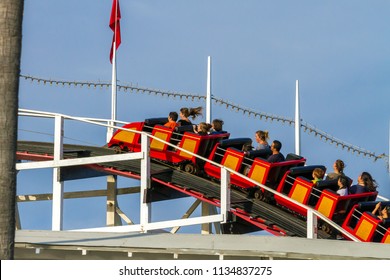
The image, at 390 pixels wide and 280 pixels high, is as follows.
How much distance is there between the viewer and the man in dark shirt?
27.9 metres

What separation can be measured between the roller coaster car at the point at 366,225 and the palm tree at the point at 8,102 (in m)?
12.4

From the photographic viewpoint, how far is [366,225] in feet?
85.8

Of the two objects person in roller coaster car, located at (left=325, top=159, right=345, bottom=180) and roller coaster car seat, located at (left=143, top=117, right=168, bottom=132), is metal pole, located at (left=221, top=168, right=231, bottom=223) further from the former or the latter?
roller coaster car seat, located at (left=143, top=117, right=168, bottom=132)

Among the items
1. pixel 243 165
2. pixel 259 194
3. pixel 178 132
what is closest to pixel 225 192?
pixel 259 194

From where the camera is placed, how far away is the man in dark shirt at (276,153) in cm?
2786

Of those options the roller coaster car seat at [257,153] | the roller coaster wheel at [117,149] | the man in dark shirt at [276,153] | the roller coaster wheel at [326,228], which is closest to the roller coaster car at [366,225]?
the roller coaster wheel at [326,228]

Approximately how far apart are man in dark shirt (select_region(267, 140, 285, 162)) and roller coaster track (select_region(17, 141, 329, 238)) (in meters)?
0.98

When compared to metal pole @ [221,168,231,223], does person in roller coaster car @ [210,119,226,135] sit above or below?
above

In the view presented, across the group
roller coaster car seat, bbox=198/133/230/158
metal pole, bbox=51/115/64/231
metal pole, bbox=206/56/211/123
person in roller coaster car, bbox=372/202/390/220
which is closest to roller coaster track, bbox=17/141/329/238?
roller coaster car seat, bbox=198/133/230/158

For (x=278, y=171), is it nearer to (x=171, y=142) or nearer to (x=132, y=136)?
(x=171, y=142)

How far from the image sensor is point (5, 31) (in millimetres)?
14750
